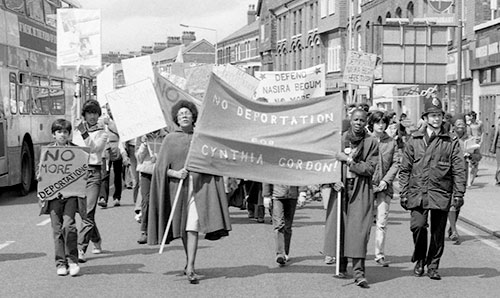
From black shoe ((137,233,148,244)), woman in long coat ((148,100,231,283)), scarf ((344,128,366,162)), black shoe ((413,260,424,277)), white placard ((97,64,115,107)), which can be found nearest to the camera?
woman in long coat ((148,100,231,283))

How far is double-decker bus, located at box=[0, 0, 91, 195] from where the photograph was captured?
1725cm

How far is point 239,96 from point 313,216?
6191mm

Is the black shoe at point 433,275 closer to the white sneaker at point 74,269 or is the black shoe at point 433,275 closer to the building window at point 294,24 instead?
the white sneaker at point 74,269

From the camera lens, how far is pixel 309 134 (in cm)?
916

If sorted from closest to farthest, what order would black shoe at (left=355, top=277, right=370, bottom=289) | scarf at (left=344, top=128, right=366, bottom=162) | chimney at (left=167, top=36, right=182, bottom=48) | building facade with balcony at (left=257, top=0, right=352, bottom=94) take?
black shoe at (left=355, top=277, right=370, bottom=289) → scarf at (left=344, top=128, right=366, bottom=162) → building facade with balcony at (left=257, top=0, right=352, bottom=94) → chimney at (left=167, top=36, right=182, bottom=48)

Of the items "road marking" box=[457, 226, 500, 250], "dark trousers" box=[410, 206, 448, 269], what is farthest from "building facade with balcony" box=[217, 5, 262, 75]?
"dark trousers" box=[410, 206, 448, 269]

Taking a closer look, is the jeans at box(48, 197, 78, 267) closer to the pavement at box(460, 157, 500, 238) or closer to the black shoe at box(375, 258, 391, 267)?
the black shoe at box(375, 258, 391, 267)

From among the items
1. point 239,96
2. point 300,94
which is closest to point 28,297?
point 239,96

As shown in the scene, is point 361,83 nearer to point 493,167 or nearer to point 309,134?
point 493,167

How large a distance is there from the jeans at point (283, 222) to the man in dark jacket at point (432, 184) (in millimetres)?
1362

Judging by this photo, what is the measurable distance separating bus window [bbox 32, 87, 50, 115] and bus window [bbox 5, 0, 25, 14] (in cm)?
183

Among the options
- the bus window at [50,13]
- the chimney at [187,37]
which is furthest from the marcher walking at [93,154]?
the chimney at [187,37]

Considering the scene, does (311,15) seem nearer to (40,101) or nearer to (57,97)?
(57,97)

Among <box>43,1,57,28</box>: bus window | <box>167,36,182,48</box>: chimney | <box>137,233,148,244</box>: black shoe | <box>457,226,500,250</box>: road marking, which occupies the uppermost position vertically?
<box>167,36,182,48</box>: chimney
